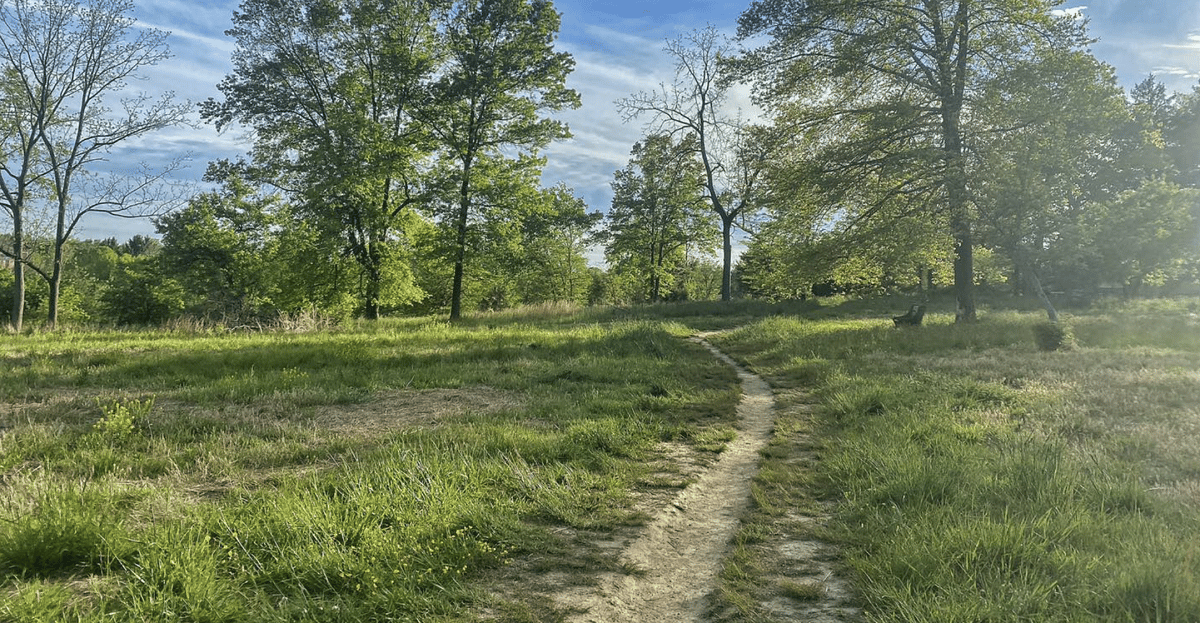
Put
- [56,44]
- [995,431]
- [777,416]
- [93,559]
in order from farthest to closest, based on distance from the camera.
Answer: [56,44], [777,416], [995,431], [93,559]

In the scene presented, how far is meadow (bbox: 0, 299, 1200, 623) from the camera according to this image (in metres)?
2.95

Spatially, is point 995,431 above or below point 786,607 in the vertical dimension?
above

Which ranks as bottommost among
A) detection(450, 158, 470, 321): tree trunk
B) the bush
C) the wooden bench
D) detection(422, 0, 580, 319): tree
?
the bush

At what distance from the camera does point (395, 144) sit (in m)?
23.0

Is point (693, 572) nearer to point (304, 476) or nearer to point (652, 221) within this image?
point (304, 476)

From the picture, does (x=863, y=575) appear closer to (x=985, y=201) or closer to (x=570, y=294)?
(x=985, y=201)

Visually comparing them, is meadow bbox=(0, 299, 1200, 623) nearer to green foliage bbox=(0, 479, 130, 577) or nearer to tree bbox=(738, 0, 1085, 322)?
green foliage bbox=(0, 479, 130, 577)

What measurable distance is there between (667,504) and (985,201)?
16405mm

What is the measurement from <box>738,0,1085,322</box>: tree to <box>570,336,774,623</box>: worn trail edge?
14.1 metres

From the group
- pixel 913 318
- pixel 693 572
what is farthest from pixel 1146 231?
pixel 693 572

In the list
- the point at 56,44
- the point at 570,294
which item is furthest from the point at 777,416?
the point at 570,294

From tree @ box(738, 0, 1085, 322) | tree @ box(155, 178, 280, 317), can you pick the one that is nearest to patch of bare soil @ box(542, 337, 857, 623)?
tree @ box(738, 0, 1085, 322)

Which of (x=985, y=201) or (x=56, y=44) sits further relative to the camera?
(x=56, y=44)

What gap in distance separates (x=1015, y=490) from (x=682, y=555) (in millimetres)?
2784
